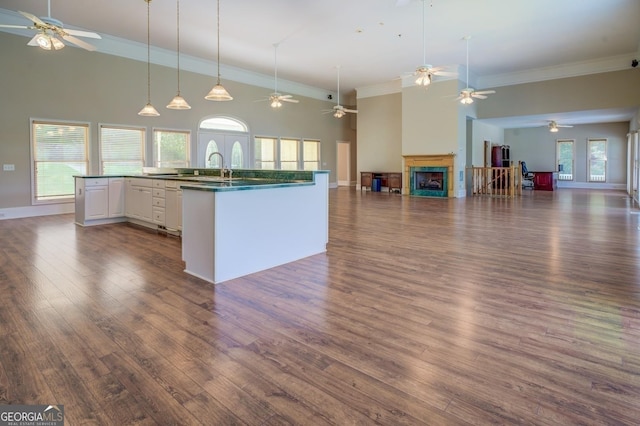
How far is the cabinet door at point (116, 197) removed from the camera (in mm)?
7344

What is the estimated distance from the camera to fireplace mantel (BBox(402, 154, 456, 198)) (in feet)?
40.3

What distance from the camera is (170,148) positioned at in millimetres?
10734

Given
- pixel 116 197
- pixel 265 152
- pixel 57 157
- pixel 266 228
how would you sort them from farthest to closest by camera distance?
pixel 265 152, pixel 57 157, pixel 116 197, pixel 266 228

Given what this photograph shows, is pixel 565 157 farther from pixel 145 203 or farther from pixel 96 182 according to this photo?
pixel 96 182

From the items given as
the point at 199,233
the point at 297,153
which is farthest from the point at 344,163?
the point at 199,233

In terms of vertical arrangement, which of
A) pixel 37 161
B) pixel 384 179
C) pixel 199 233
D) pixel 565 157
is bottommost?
pixel 199 233

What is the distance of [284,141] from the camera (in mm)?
14164

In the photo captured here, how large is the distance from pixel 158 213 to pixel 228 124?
651 centimetres

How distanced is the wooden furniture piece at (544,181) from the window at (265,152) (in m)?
11.4

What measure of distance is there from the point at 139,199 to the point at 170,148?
419 centimetres

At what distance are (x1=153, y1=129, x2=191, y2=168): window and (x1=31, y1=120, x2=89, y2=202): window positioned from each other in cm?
177

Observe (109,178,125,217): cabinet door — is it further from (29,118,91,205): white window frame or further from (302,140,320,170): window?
(302,140,320,170): window

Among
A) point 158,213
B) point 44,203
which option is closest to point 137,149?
point 44,203

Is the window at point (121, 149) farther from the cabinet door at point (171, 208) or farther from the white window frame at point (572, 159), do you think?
the white window frame at point (572, 159)
